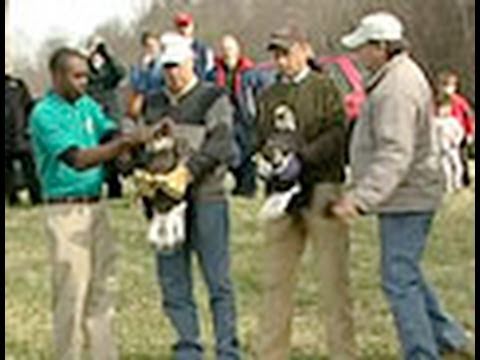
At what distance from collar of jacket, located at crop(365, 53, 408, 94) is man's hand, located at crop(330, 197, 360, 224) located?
1.87 ft

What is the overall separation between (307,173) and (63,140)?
1216 millimetres

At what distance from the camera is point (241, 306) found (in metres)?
10.5

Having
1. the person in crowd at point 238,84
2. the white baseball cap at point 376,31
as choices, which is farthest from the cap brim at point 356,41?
the person in crowd at point 238,84

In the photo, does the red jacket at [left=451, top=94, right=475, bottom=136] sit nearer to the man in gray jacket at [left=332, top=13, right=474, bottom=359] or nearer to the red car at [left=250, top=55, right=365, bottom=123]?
the red car at [left=250, top=55, right=365, bottom=123]

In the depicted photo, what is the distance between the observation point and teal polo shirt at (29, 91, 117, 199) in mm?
7855

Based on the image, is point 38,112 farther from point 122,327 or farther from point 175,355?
point 122,327

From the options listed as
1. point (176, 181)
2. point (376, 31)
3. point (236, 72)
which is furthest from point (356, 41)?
point (236, 72)

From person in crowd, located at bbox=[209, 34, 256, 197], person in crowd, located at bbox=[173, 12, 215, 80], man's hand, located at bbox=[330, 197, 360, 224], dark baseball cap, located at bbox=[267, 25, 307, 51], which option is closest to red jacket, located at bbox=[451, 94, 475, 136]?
person in crowd, located at bbox=[209, 34, 256, 197]

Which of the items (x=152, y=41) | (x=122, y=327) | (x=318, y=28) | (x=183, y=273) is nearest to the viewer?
(x=183, y=273)

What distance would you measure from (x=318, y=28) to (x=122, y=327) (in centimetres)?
3461

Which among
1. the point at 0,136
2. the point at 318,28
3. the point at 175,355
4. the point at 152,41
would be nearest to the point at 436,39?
the point at 318,28

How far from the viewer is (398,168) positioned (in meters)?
7.49

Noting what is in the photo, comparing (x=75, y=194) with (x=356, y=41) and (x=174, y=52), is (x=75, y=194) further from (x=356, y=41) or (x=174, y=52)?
(x=356, y=41)

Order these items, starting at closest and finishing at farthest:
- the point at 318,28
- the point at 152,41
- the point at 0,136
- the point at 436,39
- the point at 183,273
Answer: the point at 183,273, the point at 0,136, the point at 152,41, the point at 436,39, the point at 318,28
